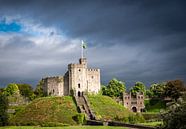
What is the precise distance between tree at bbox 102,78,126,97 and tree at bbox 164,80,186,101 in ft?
62.7

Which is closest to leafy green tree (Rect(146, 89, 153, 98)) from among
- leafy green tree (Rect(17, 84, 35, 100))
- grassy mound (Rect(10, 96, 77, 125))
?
leafy green tree (Rect(17, 84, 35, 100))

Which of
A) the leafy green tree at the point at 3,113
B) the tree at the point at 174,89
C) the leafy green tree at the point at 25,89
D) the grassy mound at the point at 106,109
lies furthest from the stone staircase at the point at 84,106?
the leafy green tree at the point at 25,89

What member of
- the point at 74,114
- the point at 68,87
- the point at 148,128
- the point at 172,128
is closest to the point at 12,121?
the point at 74,114

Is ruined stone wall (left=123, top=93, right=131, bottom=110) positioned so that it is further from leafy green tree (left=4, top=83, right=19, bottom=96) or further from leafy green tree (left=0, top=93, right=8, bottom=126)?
leafy green tree (left=0, top=93, right=8, bottom=126)

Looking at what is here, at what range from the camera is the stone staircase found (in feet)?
233

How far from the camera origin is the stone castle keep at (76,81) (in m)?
81.9

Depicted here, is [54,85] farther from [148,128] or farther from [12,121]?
[148,128]

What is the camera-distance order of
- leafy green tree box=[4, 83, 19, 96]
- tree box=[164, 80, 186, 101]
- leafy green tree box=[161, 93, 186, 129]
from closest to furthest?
leafy green tree box=[161, 93, 186, 129] → tree box=[164, 80, 186, 101] → leafy green tree box=[4, 83, 19, 96]

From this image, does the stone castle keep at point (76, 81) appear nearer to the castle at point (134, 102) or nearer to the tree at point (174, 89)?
the tree at point (174, 89)

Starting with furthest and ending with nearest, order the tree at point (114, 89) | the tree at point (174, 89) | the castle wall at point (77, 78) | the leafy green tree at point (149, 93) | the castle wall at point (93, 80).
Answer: the leafy green tree at point (149, 93) → the tree at point (114, 89) → the tree at point (174, 89) → the castle wall at point (93, 80) → the castle wall at point (77, 78)

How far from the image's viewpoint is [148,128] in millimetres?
49062

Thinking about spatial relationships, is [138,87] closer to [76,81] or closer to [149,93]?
[149,93]

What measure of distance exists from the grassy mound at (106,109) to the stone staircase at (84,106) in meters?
1.08

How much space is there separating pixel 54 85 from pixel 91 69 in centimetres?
897
